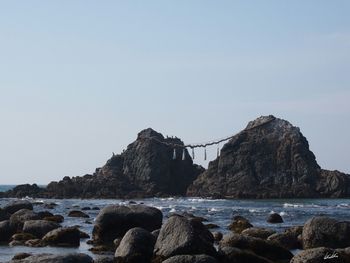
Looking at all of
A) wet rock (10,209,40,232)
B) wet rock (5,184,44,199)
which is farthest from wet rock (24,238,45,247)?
wet rock (5,184,44,199)

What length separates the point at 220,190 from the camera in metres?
118

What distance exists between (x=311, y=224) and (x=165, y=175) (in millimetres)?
101736

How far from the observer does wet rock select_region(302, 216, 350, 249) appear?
27172 mm

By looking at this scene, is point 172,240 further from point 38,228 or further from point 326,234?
point 38,228

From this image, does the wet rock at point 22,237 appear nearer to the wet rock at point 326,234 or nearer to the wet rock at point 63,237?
the wet rock at point 63,237

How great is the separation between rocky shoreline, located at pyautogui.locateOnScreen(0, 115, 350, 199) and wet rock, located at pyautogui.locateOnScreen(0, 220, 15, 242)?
78.5 metres

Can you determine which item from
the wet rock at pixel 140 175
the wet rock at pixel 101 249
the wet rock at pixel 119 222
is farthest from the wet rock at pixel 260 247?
the wet rock at pixel 140 175

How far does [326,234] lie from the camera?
90.2 feet

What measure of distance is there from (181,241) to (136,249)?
208 cm

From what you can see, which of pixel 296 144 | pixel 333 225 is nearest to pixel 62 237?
pixel 333 225

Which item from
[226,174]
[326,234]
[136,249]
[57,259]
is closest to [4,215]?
[136,249]

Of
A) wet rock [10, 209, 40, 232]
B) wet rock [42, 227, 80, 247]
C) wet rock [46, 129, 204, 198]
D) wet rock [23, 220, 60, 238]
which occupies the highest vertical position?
wet rock [46, 129, 204, 198]

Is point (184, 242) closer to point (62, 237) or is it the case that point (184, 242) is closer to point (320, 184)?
point (62, 237)

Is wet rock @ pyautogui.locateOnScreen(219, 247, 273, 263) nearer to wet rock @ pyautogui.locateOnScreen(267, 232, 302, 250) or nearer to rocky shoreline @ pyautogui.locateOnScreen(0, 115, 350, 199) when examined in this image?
wet rock @ pyautogui.locateOnScreen(267, 232, 302, 250)
